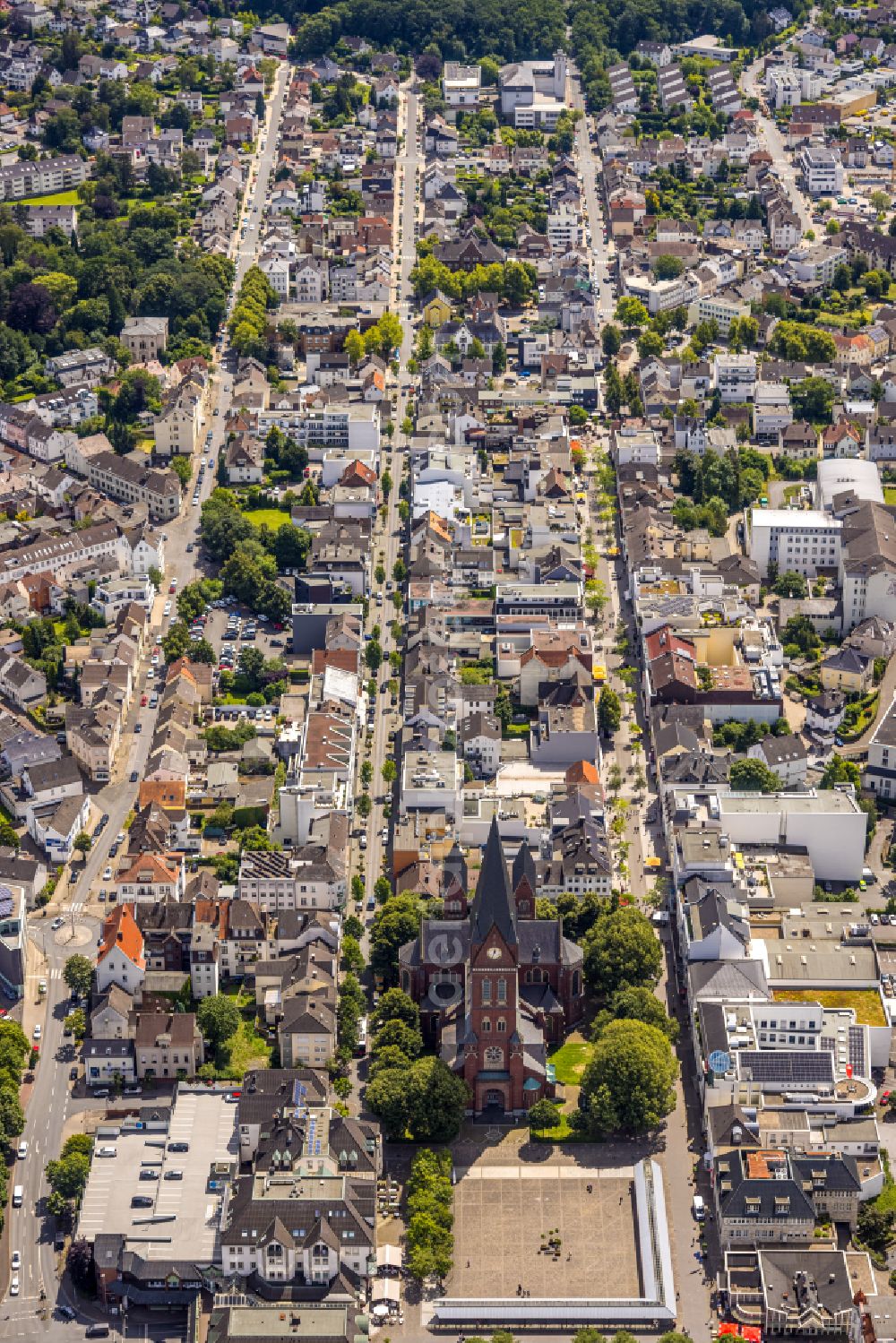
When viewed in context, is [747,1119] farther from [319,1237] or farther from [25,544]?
[25,544]

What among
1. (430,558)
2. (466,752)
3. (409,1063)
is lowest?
(409,1063)

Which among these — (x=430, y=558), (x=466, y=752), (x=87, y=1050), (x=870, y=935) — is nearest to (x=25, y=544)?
(x=430, y=558)

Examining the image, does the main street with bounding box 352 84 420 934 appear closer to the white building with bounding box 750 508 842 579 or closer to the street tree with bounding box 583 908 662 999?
the street tree with bounding box 583 908 662 999

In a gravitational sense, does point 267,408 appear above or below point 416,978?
above

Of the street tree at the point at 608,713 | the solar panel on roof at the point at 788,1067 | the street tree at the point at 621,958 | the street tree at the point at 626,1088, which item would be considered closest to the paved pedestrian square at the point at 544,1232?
the street tree at the point at 626,1088

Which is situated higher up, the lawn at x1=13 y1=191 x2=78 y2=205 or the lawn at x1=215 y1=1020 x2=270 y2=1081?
the lawn at x1=13 y1=191 x2=78 y2=205

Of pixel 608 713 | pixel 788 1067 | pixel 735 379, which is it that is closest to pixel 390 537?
pixel 608 713

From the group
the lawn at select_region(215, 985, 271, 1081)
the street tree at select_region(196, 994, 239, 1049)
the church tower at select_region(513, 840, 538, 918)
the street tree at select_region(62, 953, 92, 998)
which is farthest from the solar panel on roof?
the street tree at select_region(62, 953, 92, 998)
